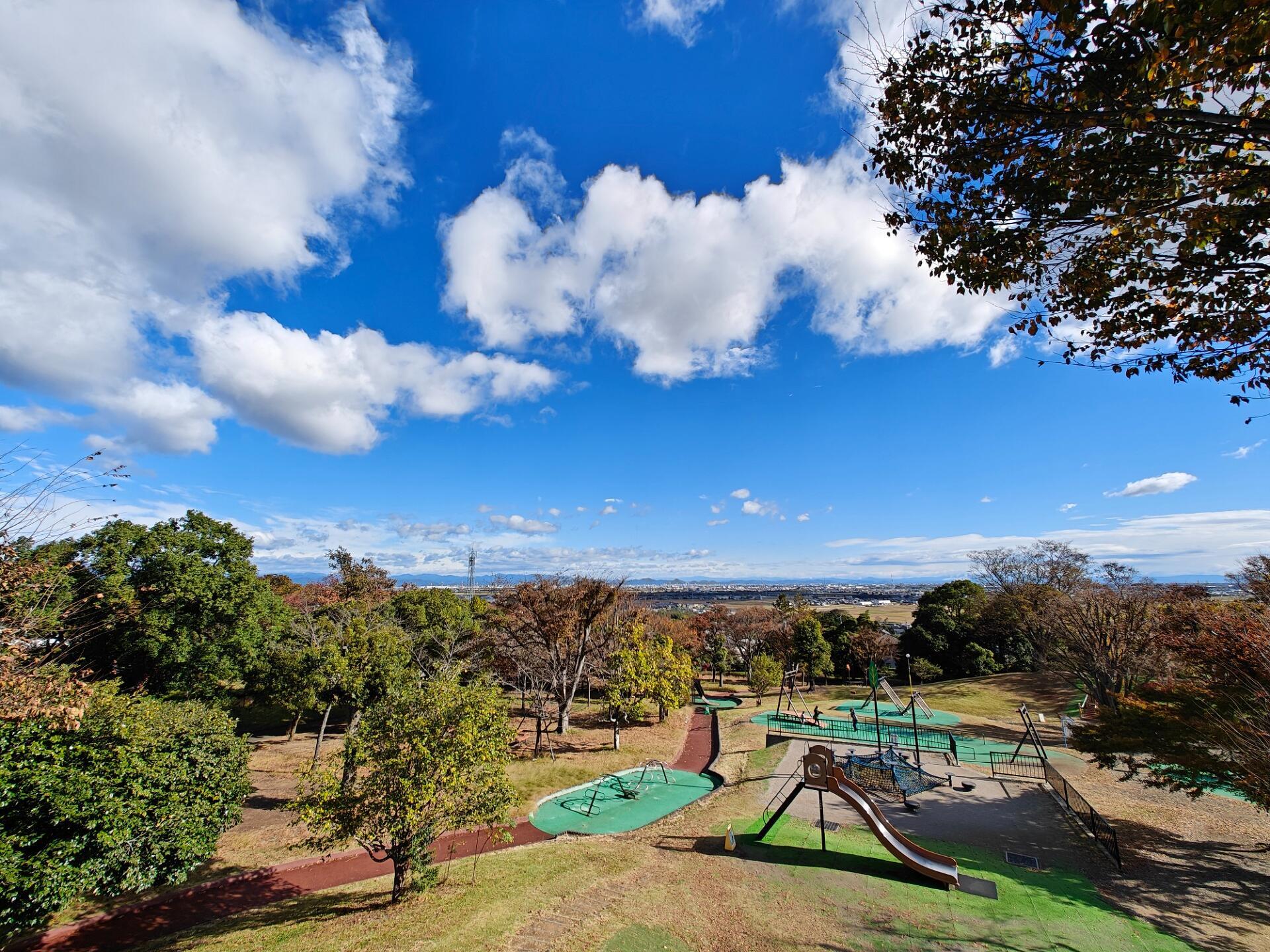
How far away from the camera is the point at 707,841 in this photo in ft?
46.1

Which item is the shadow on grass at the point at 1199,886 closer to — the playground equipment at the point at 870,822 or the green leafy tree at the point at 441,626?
the playground equipment at the point at 870,822

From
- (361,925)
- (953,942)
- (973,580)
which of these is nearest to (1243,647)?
(953,942)

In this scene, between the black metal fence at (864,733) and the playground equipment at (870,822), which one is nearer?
the playground equipment at (870,822)

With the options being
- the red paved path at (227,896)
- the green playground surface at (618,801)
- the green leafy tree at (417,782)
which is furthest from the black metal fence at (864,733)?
the green leafy tree at (417,782)

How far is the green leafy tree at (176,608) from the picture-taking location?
20188 millimetres

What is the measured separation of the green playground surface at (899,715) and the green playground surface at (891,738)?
1.16m

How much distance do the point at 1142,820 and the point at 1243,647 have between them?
779cm

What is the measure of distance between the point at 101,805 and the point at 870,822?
1715cm

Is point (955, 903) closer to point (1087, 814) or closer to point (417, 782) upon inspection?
point (1087, 814)

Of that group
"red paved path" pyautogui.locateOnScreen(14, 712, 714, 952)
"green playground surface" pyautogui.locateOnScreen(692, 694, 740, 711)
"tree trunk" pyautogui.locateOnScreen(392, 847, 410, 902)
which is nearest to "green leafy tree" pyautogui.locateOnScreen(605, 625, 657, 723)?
"red paved path" pyautogui.locateOnScreen(14, 712, 714, 952)

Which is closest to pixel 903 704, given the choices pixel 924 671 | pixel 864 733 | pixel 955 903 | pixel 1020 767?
pixel 864 733

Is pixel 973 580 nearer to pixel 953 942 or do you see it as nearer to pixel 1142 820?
pixel 1142 820

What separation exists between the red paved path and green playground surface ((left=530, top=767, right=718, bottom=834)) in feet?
3.72

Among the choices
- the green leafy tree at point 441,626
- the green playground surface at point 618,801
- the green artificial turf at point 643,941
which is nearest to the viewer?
the green artificial turf at point 643,941
